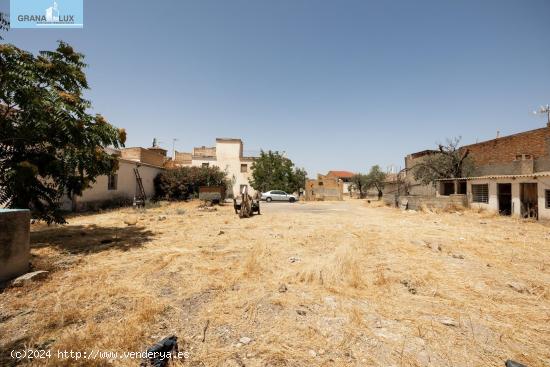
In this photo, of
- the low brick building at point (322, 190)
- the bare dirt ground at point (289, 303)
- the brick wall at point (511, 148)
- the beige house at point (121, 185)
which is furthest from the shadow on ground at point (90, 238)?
the brick wall at point (511, 148)

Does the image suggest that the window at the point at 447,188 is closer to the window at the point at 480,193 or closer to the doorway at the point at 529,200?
the window at the point at 480,193

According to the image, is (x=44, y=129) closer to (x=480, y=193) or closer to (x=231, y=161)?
(x=480, y=193)

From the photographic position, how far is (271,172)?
110 ft

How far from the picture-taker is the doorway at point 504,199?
53.1 ft

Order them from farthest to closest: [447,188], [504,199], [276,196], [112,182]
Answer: [276,196], [447,188], [112,182], [504,199]

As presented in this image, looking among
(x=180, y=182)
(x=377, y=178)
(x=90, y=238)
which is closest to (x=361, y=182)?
(x=377, y=178)

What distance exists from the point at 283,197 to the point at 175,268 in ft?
83.5

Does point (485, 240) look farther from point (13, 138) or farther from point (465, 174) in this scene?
point (465, 174)

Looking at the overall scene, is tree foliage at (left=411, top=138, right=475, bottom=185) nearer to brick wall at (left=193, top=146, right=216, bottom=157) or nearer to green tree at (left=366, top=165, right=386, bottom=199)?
green tree at (left=366, top=165, right=386, bottom=199)

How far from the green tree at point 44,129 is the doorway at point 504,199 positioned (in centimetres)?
2225

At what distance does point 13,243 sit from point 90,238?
4054mm

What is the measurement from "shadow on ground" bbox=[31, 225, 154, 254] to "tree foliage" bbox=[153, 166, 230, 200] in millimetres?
14192

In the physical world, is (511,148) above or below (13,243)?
above

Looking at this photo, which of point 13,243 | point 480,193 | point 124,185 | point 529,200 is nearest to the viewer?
point 13,243
